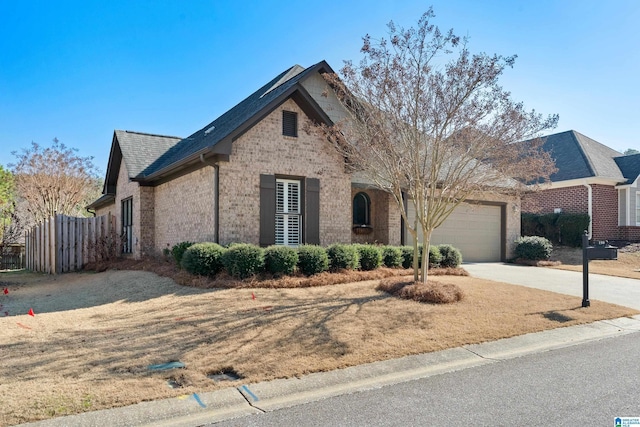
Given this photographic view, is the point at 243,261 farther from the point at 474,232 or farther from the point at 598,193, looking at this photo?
the point at 598,193

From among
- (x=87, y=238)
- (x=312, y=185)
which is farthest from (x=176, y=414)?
(x=87, y=238)

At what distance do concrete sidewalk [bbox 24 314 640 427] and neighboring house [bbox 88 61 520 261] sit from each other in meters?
6.33

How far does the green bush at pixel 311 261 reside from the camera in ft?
37.1

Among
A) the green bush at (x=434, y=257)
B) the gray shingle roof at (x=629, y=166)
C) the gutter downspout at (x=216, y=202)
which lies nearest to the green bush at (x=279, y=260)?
the gutter downspout at (x=216, y=202)

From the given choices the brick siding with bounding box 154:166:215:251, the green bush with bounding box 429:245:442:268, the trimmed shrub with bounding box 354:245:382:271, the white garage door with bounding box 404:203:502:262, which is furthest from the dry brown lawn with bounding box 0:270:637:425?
the white garage door with bounding box 404:203:502:262

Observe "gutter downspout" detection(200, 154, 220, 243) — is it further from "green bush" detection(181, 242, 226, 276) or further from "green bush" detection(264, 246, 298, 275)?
"green bush" detection(264, 246, 298, 275)

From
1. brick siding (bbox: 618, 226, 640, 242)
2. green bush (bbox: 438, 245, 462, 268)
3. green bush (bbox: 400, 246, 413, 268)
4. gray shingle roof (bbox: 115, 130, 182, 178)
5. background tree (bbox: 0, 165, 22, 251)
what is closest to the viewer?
green bush (bbox: 400, 246, 413, 268)

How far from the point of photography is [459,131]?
9.38 meters

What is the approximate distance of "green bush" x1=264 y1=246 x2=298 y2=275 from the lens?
35.8ft

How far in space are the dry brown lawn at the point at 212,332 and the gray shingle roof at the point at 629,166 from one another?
15.1 m

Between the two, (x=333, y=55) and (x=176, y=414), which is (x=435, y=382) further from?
(x=333, y=55)

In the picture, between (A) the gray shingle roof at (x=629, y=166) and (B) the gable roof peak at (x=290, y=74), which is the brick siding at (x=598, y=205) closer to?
(A) the gray shingle roof at (x=629, y=166)

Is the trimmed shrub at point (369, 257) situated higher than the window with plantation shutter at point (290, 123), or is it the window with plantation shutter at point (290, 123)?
the window with plantation shutter at point (290, 123)

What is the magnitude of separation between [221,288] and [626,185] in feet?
68.5
